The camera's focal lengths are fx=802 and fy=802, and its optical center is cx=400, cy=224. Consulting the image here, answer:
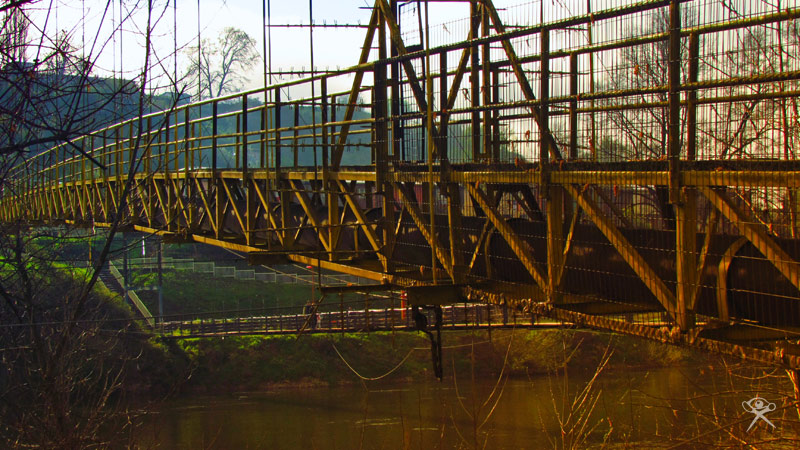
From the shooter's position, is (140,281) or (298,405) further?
(140,281)

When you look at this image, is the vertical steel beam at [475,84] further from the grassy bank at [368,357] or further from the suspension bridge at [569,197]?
the grassy bank at [368,357]

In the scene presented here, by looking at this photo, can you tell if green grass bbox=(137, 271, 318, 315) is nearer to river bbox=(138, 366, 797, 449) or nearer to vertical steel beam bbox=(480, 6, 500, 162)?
river bbox=(138, 366, 797, 449)

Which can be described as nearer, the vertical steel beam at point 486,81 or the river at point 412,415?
the vertical steel beam at point 486,81

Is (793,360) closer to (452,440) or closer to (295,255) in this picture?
(295,255)

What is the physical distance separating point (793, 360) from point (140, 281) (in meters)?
39.4

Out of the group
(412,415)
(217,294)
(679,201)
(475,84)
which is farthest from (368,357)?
(679,201)

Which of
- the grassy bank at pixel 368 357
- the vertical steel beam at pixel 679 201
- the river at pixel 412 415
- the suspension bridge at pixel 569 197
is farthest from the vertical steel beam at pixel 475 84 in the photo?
the grassy bank at pixel 368 357

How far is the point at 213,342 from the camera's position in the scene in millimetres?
31891

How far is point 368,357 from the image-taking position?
31656 millimetres

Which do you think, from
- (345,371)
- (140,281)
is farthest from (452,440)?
(140,281)

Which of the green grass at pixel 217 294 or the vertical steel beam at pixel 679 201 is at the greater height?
the vertical steel beam at pixel 679 201

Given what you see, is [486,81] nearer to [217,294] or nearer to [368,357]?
[368,357]

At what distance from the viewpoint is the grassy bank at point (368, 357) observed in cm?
2967

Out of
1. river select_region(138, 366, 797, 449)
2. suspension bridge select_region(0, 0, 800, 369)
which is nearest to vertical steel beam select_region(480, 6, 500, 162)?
suspension bridge select_region(0, 0, 800, 369)
